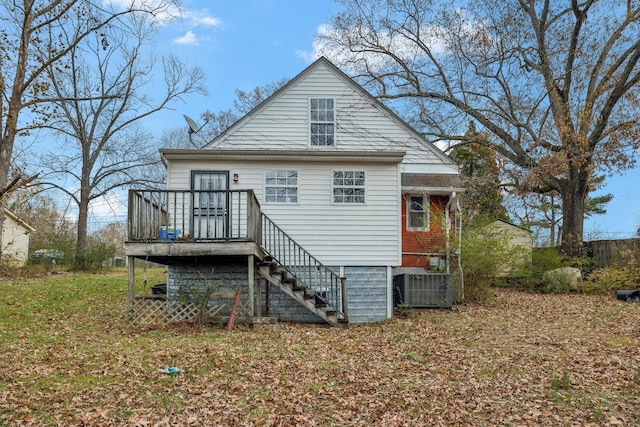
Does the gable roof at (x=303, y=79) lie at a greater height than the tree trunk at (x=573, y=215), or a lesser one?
greater

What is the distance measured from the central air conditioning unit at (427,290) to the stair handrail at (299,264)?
89.4 inches

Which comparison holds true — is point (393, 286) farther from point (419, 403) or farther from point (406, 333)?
point (419, 403)

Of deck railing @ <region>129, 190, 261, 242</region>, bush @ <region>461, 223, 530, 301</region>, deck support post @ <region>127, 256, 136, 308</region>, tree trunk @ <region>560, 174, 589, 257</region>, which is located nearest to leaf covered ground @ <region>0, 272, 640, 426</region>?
deck support post @ <region>127, 256, 136, 308</region>

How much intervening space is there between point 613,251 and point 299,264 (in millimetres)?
13374

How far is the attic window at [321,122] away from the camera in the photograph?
14734 millimetres

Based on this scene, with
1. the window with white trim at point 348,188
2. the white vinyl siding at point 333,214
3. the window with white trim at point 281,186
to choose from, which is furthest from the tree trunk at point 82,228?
the window with white trim at point 348,188

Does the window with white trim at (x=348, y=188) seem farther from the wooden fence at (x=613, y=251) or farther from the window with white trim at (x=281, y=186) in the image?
the wooden fence at (x=613, y=251)

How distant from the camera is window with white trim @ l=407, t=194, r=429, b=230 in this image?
15.7 meters

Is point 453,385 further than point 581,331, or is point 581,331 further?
point 581,331

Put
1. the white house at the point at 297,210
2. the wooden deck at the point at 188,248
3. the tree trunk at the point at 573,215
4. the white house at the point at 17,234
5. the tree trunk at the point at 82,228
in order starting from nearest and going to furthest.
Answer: the wooden deck at the point at 188,248
the white house at the point at 297,210
the tree trunk at the point at 573,215
the tree trunk at the point at 82,228
the white house at the point at 17,234

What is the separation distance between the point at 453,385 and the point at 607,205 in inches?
1273

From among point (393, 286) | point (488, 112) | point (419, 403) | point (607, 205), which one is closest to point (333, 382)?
point (419, 403)

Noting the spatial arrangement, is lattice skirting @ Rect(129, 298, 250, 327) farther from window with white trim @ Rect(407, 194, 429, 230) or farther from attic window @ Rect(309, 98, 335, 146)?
window with white trim @ Rect(407, 194, 429, 230)

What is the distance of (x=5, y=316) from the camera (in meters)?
11.4
